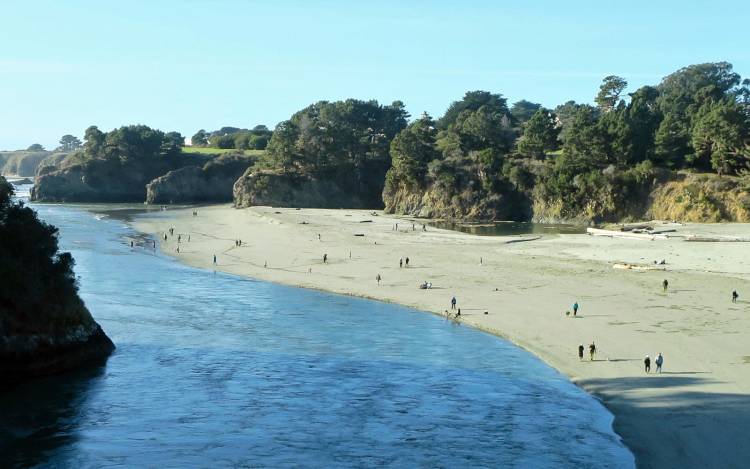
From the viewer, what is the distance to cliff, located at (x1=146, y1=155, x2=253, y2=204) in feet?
457

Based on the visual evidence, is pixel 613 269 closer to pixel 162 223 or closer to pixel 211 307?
pixel 211 307

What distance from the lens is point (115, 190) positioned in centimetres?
15038

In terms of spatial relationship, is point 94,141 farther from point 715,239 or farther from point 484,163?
point 715,239

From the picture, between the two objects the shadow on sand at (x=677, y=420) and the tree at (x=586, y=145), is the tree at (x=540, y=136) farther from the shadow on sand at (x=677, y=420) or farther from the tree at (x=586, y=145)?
the shadow on sand at (x=677, y=420)

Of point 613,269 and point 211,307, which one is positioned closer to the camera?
point 211,307

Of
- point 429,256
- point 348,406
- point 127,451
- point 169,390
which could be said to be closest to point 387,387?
point 348,406

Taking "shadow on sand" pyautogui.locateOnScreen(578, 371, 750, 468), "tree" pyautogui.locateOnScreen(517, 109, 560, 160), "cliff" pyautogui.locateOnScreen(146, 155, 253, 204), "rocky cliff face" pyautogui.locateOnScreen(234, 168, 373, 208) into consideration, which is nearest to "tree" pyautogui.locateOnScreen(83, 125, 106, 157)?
"cliff" pyautogui.locateOnScreen(146, 155, 253, 204)

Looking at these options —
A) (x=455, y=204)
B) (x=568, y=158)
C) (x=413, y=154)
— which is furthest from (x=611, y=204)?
(x=413, y=154)

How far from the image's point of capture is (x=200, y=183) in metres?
144

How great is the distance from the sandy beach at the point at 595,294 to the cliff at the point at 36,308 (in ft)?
63.3

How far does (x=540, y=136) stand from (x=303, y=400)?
84.8 m

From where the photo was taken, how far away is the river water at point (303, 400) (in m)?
21.7

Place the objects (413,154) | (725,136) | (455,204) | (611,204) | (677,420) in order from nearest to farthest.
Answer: (677,420)
(725,136)
(611,204)
(455,204)
(413,154)

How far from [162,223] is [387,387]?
242ft
